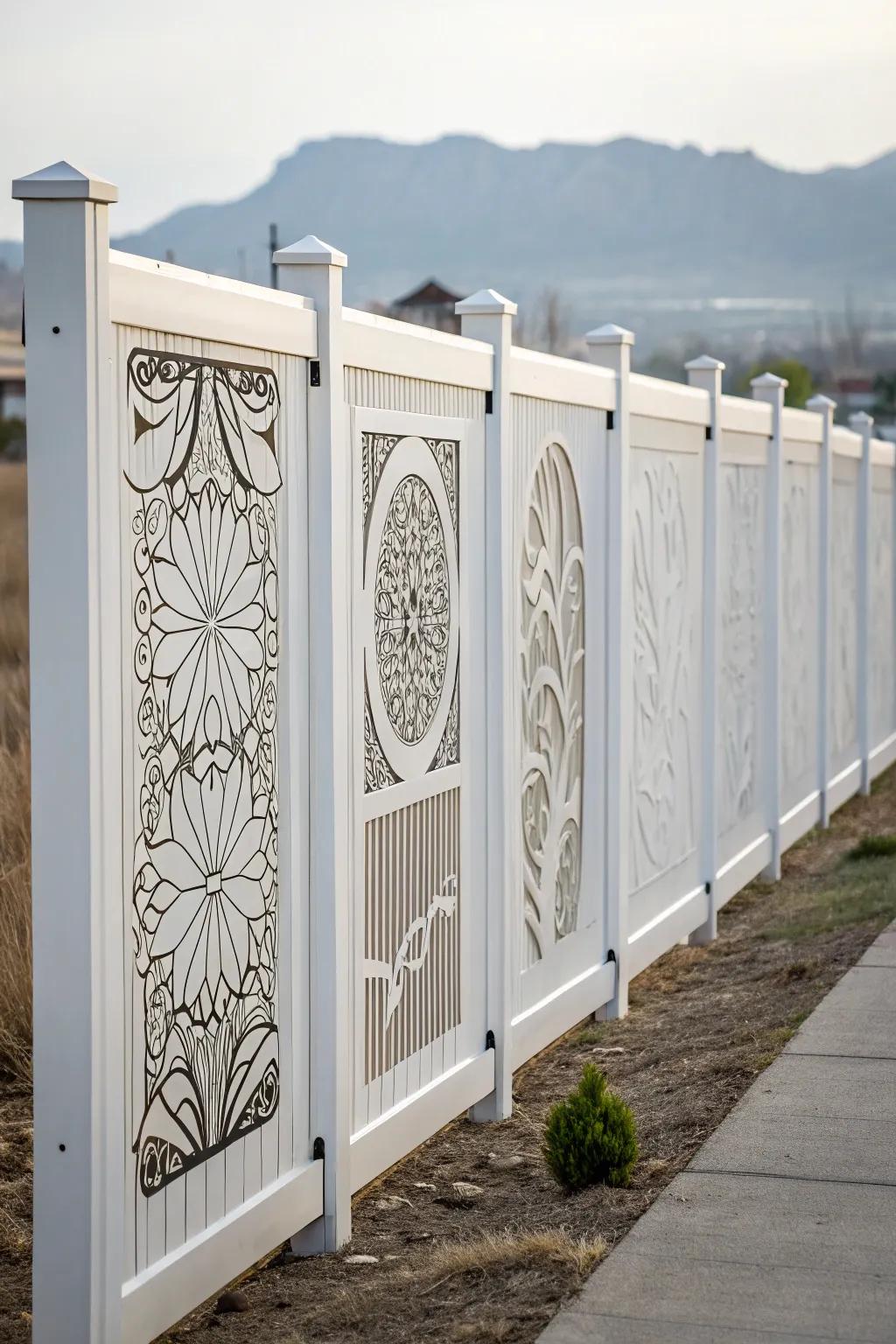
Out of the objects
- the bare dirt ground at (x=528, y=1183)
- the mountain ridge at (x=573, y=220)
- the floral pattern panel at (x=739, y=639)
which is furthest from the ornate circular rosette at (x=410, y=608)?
the mountain ridge at (x=573, y=220)

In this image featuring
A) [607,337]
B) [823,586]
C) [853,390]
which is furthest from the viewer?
[853,390]

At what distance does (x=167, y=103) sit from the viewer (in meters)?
62.4

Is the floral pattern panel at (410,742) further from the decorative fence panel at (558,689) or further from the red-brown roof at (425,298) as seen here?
the red-brown roof at (425,298)

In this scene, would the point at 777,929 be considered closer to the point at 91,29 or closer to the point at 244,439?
the point at 244,439

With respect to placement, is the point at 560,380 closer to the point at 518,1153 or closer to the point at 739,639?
the point at 518,1153

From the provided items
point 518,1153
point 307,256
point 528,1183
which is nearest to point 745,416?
point 518,1153

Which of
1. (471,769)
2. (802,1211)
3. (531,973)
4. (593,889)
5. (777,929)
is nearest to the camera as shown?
(802,1211)

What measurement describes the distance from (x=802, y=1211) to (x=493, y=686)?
170cm

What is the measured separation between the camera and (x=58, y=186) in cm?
279

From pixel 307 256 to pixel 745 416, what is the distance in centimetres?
452

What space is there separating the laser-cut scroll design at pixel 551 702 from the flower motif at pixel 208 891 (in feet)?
5.81

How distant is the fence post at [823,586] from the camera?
9953 millimetres

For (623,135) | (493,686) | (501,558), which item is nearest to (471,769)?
(493,686)

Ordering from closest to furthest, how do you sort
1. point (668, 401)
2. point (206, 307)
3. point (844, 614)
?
point (206, 307) < point (668, 401) < point (844, 614)
